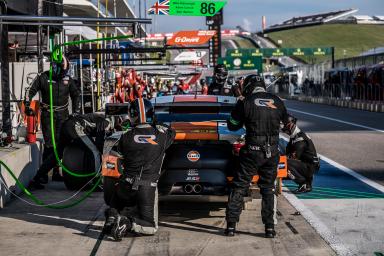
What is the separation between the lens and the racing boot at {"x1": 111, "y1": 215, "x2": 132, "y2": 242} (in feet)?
23.0

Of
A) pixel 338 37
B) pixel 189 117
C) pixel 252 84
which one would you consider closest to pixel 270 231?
pixel 252 84

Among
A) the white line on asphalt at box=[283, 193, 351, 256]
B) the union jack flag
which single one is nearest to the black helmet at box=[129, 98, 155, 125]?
the white line on asphalt at box=[283, 193, 351, 256]

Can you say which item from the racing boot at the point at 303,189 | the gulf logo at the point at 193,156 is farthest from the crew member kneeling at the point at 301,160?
the gulf logo at the point at 193,156

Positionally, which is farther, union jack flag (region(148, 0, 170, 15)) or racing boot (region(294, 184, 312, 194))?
union jack flag (region(148, 0, 170, 15))

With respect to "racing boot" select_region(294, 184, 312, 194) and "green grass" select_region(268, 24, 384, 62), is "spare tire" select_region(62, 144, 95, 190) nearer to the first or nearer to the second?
"racing boot" select_region(294, 184, 312, 194)

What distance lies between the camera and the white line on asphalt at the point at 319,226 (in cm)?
663

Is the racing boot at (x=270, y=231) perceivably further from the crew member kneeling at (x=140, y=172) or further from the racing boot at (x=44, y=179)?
the racing boot at (x=44, y=179)

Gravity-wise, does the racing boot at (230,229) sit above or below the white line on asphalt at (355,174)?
above

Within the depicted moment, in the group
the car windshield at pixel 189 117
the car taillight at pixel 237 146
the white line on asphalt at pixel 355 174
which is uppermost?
the car windshield at pixel 189 117

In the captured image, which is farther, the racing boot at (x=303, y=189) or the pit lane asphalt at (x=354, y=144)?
the pit lane asphalt at (x=354, y=144)

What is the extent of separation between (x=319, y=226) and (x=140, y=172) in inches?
78.9

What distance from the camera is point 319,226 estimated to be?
7.64m

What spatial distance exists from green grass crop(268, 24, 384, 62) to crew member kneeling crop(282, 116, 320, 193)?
13602 centimetres

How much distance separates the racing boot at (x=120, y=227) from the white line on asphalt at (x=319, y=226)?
1.95 metres
